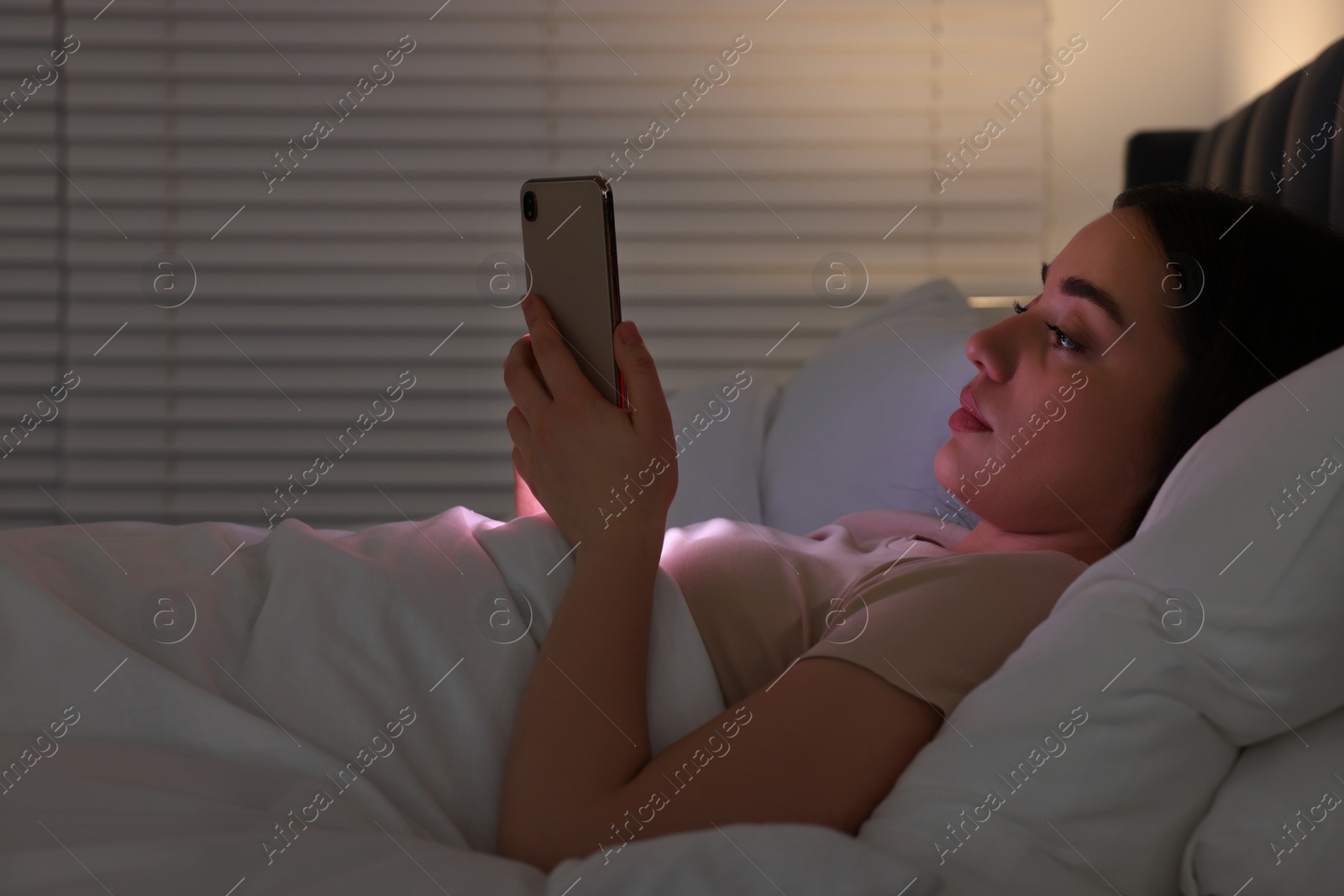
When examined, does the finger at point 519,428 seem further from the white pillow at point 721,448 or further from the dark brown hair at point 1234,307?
the dark brown hair at point 1234,307

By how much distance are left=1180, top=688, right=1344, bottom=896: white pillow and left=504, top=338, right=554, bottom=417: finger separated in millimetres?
596

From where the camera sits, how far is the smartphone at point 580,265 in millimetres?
882

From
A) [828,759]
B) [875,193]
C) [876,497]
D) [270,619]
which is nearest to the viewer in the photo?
[828,759]

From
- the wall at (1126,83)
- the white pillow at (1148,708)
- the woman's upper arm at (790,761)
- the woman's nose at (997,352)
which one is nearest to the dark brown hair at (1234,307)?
the woman's nose at (997,352)

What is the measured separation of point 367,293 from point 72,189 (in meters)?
0.67

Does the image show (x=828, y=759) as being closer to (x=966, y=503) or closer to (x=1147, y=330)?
(x=966, y=503)

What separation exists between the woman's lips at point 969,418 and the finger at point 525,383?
1.29 ft

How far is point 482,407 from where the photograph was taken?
2232 millimetres

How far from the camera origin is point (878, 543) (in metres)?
1.06

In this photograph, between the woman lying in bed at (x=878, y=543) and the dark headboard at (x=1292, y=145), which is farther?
the dark headboard at (x=1292, y=145)

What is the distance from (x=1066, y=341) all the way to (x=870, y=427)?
436 millimetres

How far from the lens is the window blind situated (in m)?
2.16

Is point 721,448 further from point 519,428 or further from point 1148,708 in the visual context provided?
point 1148,708

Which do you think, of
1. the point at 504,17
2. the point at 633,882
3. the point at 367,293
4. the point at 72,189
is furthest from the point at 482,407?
the point at 633,882
